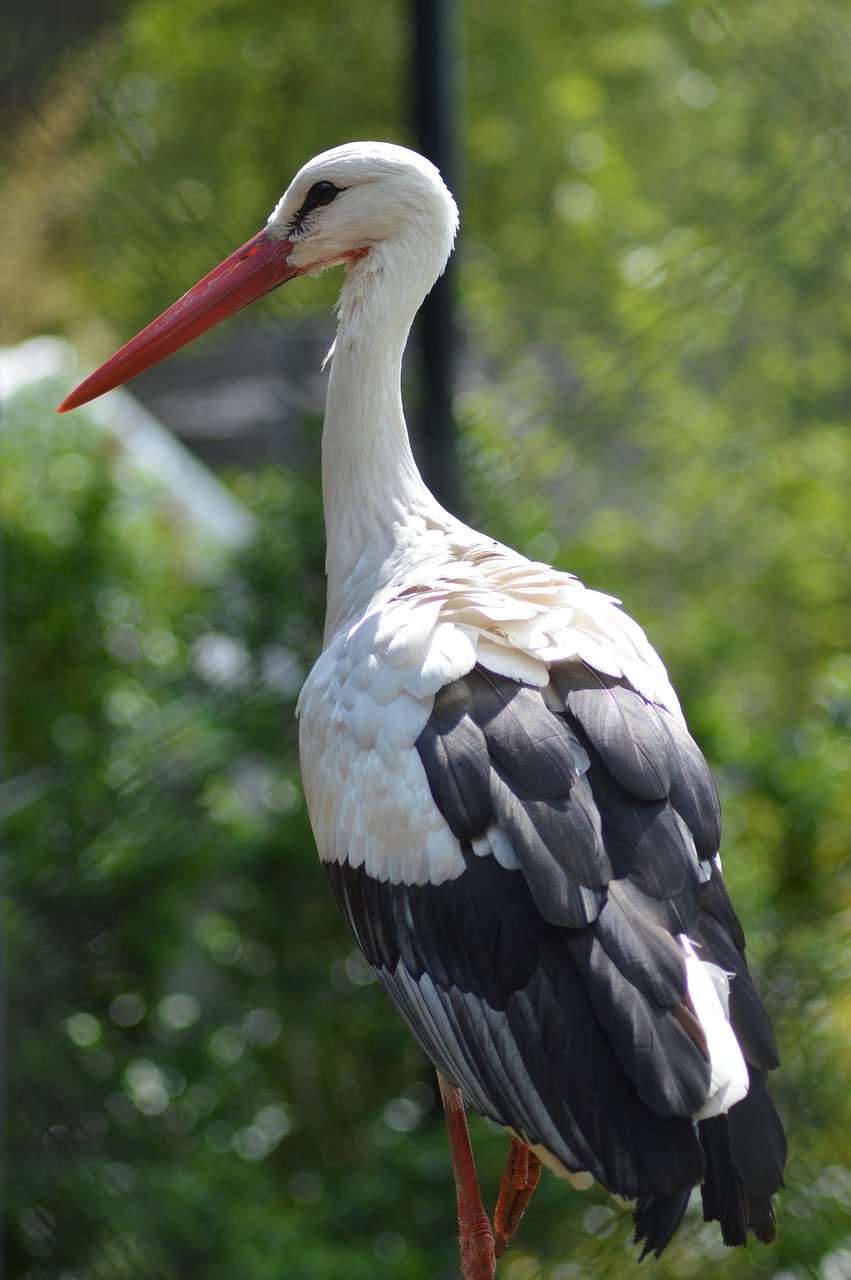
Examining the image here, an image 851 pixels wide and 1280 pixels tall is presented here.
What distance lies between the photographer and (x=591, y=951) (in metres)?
0.96

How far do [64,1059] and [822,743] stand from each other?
4.88 ft

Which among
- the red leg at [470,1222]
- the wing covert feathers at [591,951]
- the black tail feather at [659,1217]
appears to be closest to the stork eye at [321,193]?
the wing covert feathers at [591,951]

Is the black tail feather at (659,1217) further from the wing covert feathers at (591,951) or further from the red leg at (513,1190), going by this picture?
the red leg at (513,1190)

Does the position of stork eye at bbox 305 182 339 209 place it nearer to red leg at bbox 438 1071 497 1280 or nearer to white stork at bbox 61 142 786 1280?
white stork at bbox 61 142 786 1280

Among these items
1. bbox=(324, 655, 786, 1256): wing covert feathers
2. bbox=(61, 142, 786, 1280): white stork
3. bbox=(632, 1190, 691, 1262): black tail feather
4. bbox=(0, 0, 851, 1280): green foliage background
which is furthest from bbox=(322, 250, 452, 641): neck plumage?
bbox=(0, 0, 851, 1280): green foliage background

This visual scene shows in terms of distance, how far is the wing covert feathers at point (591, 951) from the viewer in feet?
3.04

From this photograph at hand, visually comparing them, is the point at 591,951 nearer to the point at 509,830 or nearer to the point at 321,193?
the point at 509,830

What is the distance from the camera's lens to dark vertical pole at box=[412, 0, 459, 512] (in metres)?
2.00

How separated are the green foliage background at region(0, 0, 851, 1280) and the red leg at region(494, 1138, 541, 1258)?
1.05 m

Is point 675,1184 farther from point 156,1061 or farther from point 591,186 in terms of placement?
point 591,186

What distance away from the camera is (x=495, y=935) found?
1021 millimetres

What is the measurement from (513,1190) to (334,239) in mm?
902

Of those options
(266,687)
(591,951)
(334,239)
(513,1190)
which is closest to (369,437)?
(334,239)

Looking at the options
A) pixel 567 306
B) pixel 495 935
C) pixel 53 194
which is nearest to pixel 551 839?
pixel 495 935
